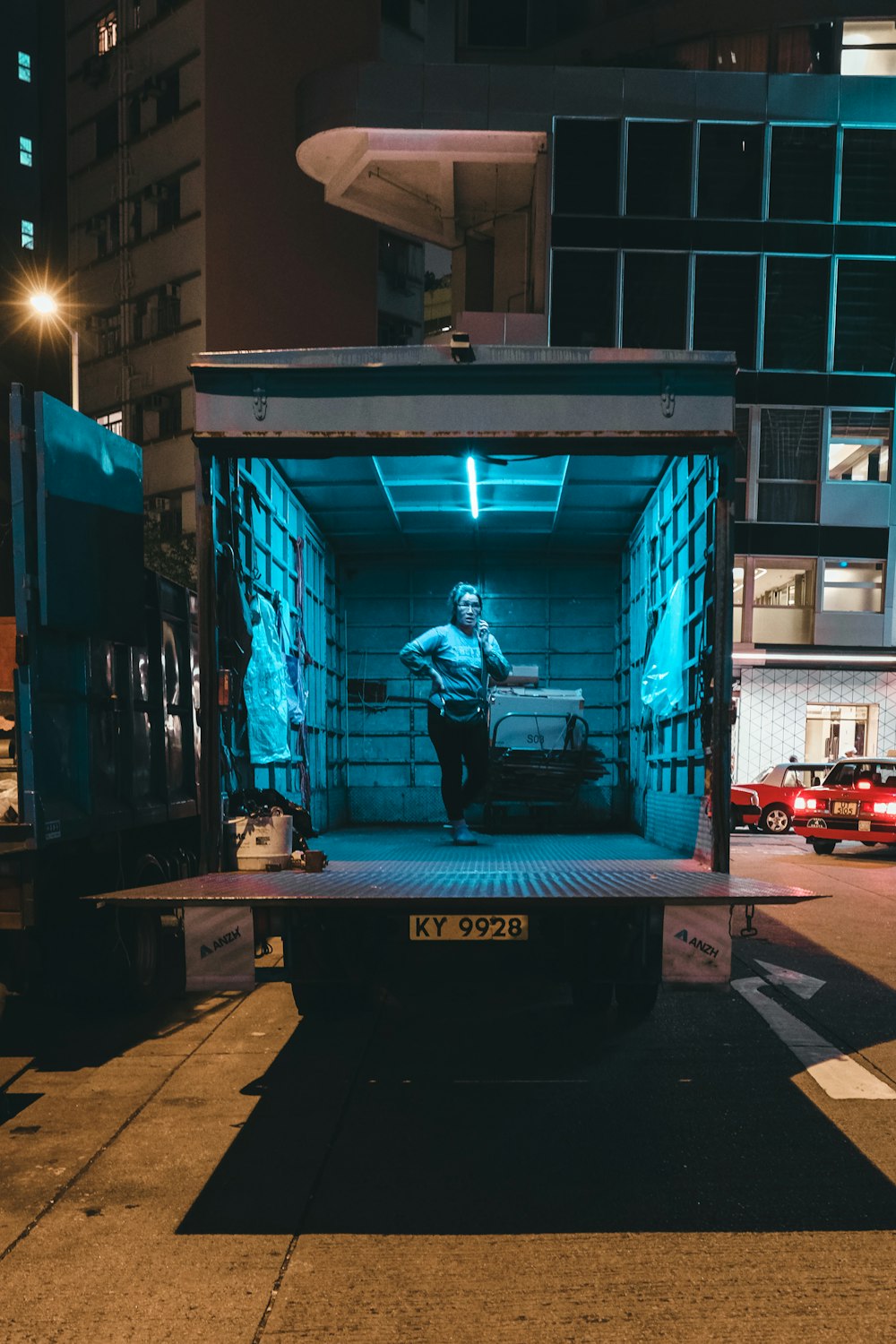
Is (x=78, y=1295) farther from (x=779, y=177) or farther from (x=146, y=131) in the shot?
(x=146, y=131)

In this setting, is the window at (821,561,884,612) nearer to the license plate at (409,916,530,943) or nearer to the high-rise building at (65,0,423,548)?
the high-rise building at (65,0,423,548)

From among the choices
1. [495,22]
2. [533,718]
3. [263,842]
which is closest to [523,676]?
[533,718]

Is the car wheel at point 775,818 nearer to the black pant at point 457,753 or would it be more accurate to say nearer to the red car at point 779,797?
the red car at point 779,797

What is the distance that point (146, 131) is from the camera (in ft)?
131

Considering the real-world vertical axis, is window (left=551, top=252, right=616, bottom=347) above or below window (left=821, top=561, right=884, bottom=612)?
above

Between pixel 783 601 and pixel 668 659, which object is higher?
pixel 783 601

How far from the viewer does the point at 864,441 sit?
27.4 m

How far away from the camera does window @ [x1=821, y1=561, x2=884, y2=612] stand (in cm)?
2720

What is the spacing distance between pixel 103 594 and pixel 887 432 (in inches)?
999

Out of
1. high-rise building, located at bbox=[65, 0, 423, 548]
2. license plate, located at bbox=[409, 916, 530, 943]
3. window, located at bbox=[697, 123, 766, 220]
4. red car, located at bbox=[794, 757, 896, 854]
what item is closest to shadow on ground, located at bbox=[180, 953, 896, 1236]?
Answer: license plate, located at bbox=[409, 916, 530, 943]

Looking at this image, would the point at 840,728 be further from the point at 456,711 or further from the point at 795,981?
the point at 456,711

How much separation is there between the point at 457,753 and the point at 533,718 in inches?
110

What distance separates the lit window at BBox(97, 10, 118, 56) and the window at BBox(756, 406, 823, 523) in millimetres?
30460

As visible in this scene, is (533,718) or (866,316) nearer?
(533,718)
